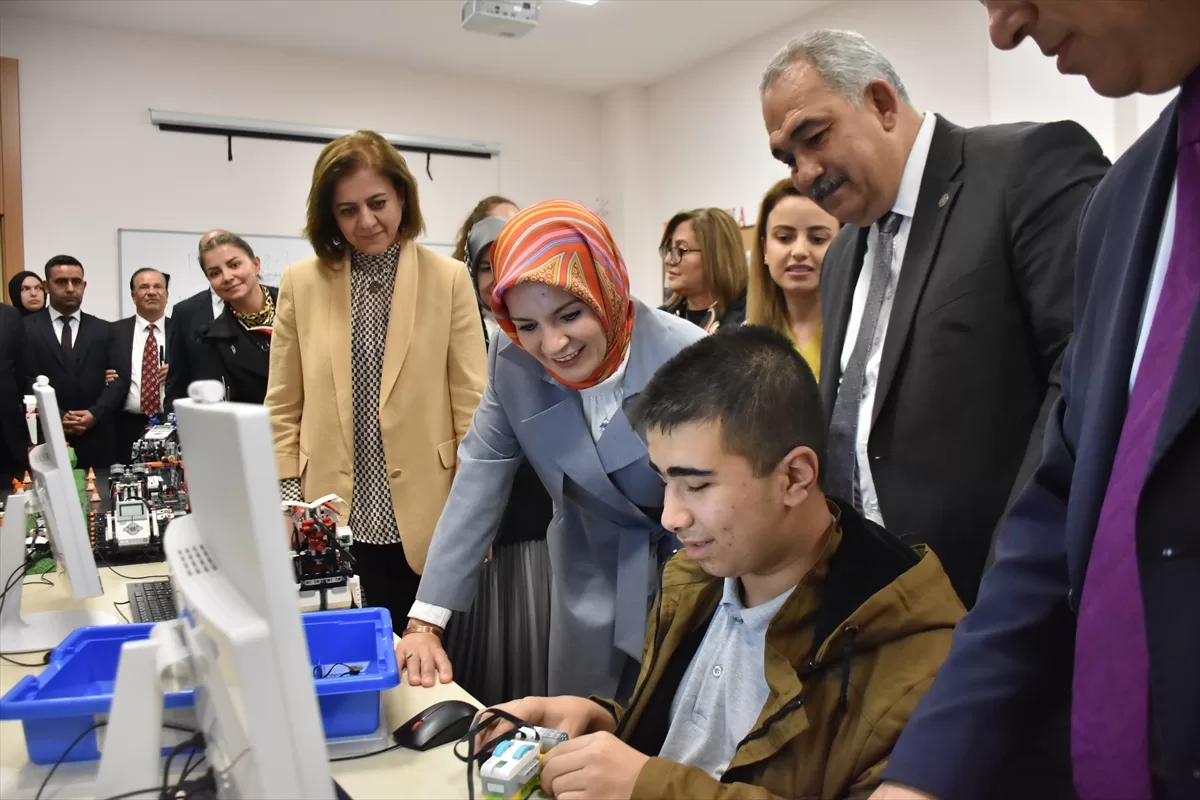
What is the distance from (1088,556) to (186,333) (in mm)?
3673

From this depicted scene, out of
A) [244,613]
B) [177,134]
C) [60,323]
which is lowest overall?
[244,613]

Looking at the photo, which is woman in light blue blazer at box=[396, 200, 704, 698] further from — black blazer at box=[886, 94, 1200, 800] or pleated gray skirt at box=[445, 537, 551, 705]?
black blazer at box=[886, 94, 1200, 800]

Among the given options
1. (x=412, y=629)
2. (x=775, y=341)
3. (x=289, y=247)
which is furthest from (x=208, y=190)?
(x=775, y=341)

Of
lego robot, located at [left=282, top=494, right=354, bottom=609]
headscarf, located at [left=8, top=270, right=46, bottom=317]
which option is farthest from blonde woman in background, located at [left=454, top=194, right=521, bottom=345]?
headscarf, located at [left=8, top=270, right=46, bottom=317]

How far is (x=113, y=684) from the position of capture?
119 centimetres

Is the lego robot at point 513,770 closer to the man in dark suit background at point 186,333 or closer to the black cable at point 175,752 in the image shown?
the black cable at point 175,752

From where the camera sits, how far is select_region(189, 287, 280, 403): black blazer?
2.99m

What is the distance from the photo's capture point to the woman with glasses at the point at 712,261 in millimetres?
3188

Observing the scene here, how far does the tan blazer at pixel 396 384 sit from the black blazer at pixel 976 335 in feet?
3.69

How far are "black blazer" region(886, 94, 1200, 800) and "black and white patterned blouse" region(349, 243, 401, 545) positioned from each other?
1.61 m

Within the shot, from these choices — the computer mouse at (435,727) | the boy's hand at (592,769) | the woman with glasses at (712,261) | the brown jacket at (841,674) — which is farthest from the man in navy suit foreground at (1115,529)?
the woman with glasses at (712,261)

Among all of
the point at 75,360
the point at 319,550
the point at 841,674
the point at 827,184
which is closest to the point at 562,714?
the point at 841,674

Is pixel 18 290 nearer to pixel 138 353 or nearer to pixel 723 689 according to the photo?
pixel 138 353

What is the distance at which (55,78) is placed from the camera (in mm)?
5395
